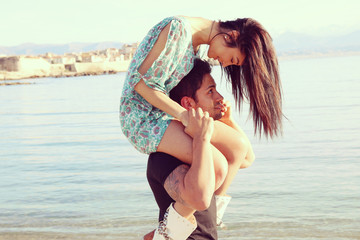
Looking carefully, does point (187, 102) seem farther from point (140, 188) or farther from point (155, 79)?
point (140, 188)

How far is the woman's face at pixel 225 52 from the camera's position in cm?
312

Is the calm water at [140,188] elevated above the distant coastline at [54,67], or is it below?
above

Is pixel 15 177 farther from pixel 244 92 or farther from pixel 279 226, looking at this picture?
pixel 244 92

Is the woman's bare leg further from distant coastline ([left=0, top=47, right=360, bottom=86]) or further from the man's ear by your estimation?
distant coastline ([left=0, top=47, right=360, bottom=86])

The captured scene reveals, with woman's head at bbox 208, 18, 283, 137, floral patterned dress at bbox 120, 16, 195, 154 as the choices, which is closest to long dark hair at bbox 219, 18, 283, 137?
woman's head at bbox 208, 18, 283, 137

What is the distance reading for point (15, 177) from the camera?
27.1ft

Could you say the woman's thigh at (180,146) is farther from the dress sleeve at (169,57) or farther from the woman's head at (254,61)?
the woman's head at (254,61)

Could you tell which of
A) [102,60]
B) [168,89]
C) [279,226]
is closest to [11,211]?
[279,226]

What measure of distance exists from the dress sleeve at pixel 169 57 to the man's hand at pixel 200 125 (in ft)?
0.82

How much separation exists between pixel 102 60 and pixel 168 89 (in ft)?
341

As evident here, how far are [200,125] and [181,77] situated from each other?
1.22ft

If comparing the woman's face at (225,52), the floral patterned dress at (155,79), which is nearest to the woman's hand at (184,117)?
the floral patterned dress at (155,79)

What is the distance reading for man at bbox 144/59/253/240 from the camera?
295 centimetres

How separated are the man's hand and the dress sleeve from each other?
25cm
